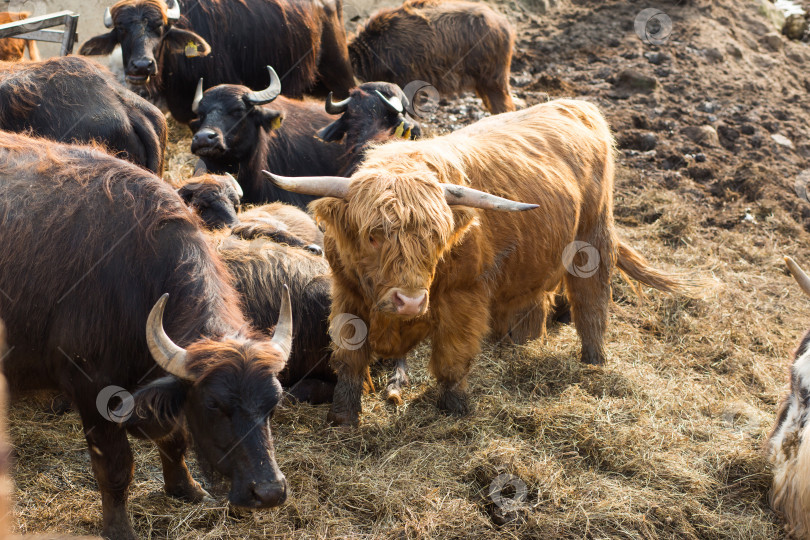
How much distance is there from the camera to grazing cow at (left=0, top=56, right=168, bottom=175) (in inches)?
216

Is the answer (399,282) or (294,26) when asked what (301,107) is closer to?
(294,26)

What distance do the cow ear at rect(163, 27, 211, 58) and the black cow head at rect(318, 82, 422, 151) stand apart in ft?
5.06

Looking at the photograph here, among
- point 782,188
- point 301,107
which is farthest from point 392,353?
point 782,188

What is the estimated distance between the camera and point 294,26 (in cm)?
911

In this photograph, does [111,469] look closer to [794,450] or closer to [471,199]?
[471,199]

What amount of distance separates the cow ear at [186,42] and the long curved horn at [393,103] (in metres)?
1.91

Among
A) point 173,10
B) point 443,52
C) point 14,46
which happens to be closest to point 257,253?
point 173,10

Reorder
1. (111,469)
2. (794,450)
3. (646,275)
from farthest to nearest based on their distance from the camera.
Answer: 1. (646,275)
2. (794,450)
3. (111,469)

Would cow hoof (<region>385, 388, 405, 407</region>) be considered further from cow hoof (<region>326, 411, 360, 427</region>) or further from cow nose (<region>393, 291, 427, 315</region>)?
cow nose (<region>393, 291, 427, 315</region>)

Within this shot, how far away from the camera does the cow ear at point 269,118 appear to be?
7340mm

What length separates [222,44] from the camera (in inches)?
340

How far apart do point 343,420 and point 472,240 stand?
4.50 ft

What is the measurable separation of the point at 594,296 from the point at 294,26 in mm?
4923

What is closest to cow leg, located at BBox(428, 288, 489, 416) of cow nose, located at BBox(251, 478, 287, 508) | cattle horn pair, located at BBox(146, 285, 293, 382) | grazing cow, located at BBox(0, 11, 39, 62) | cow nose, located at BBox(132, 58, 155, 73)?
cow nose, located at BBox(251, 478, 287, 508)
